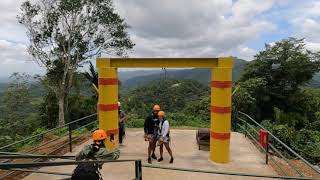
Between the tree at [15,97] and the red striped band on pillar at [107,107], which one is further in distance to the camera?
the tree at [15,97]

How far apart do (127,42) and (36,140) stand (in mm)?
12228

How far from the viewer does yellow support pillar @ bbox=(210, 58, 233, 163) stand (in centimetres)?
1092

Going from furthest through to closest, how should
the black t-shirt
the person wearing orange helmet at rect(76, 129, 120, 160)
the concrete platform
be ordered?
the black t-shirt, the concrete platform, the person wearing orange helmet at rect(76, 129, 120, 160)

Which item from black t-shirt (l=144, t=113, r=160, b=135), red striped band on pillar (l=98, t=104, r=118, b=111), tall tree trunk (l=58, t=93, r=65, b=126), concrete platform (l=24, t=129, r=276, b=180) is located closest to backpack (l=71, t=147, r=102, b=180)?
concrete platform (l=24, t=129, r=276, b=180)

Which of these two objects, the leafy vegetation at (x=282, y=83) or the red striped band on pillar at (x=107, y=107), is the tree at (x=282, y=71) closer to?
the leafy vegetation at (x=282, y=83)

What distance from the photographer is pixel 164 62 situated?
1165 cm

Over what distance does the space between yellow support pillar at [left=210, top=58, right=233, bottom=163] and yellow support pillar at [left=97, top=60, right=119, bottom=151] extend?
3.09 metres

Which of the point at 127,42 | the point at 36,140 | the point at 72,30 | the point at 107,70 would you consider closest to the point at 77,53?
the point at 72,30

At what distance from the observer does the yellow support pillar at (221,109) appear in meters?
10.9

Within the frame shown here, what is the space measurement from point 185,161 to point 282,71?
22304mm

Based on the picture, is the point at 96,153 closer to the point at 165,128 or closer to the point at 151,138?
the point at 165,128

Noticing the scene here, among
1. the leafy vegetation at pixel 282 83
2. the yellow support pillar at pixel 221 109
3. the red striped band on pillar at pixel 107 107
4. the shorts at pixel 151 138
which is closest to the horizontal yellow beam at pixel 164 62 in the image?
the yellow support pillar at pixel 221 109

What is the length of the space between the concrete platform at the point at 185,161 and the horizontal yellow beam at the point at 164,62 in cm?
282

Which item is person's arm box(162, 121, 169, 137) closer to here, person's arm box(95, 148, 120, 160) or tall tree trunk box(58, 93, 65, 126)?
person's arm box(95, 148, 120, 160)
